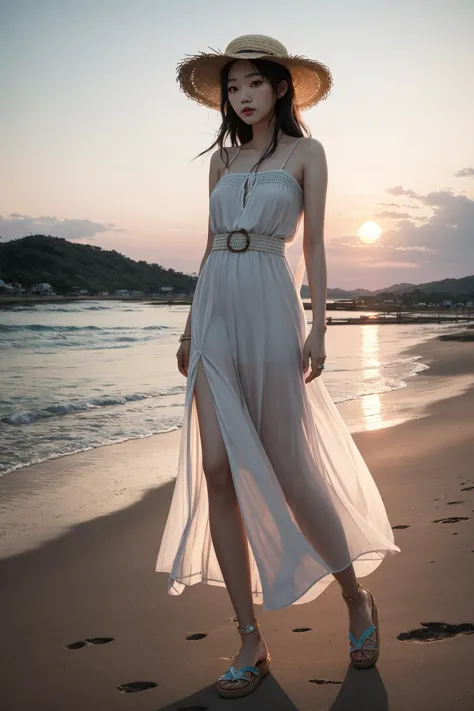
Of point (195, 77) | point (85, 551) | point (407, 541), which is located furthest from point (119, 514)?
point (195, 77)

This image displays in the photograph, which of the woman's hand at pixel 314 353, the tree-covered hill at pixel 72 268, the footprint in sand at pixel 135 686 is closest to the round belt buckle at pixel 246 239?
the woman's hand at pixel 314 353

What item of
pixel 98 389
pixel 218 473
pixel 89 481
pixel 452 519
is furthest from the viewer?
pixel 98 389

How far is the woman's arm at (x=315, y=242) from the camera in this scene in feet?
7.87

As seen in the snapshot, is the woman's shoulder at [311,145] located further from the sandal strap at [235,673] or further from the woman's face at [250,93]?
the sandal strap at [235,673]

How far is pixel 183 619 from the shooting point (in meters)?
2.66

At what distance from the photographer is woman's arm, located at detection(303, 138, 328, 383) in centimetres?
240

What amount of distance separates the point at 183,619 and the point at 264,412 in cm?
91

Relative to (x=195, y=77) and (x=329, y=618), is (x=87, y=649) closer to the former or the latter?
(x=329, y=618)

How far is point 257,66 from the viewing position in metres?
2.51

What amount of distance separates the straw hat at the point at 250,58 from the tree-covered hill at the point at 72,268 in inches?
3444

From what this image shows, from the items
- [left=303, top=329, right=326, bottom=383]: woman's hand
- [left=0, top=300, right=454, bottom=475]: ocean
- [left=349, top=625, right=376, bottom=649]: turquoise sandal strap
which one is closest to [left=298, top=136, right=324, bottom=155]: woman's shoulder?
[left=303, top=329, right=326, bottom=383]: woman's hand

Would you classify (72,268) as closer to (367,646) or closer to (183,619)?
(183,619)

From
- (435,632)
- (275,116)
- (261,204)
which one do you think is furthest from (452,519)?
(275,116)

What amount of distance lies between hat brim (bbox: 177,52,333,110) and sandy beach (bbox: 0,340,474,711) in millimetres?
1926
